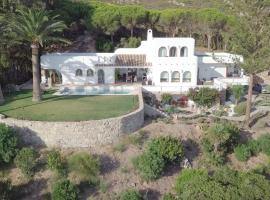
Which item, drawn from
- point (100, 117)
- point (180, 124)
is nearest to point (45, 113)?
point (100, 117)

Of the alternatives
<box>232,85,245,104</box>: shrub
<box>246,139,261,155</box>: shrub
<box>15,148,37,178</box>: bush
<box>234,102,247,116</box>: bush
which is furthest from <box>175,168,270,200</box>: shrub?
<box>232,85,245,104</box>: shrub

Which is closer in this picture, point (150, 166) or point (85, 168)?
point (85, 168)

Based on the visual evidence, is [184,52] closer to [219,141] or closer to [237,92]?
[237,92]

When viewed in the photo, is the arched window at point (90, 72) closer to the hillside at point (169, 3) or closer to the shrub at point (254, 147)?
the shrub at point (254, 147)

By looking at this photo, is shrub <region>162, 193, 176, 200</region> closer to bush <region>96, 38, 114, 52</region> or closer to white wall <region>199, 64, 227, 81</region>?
white wall <region>199, 64, 227, 81</region>

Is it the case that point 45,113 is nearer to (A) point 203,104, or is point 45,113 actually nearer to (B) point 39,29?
(B) point 39,29

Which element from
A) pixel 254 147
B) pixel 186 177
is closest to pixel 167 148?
pixel 186 177
